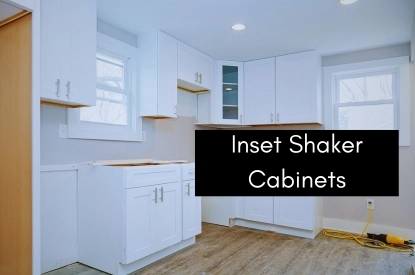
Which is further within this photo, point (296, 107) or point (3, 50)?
point (296, 107)

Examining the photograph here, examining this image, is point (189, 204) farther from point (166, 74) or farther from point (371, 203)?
point (371, 203)

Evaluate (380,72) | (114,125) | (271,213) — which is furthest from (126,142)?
(380,72)

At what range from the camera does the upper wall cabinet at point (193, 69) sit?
3236mm

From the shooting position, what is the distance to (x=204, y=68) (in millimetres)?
3607

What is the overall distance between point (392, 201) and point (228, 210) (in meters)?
1.93

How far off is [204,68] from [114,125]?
4.54ft

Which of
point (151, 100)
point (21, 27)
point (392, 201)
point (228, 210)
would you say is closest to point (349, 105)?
point (392, 201)

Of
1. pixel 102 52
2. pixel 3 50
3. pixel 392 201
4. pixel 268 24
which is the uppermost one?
pixel 268 24

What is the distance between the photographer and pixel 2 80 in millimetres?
1779

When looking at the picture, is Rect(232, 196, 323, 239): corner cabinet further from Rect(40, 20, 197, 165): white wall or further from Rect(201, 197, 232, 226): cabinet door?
Rect(40, 20, 197, 165): white wall

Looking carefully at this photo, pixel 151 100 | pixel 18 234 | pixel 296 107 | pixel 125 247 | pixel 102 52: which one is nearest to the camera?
pixel 18 234

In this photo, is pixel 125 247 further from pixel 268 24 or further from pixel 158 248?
pixel 268 24

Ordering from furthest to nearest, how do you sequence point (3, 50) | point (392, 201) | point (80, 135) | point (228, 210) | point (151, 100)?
point (228, 210)
point (392, 201)
point (151, 100)
point (80, 135)
point (3, 50)

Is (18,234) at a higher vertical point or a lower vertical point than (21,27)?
lower
